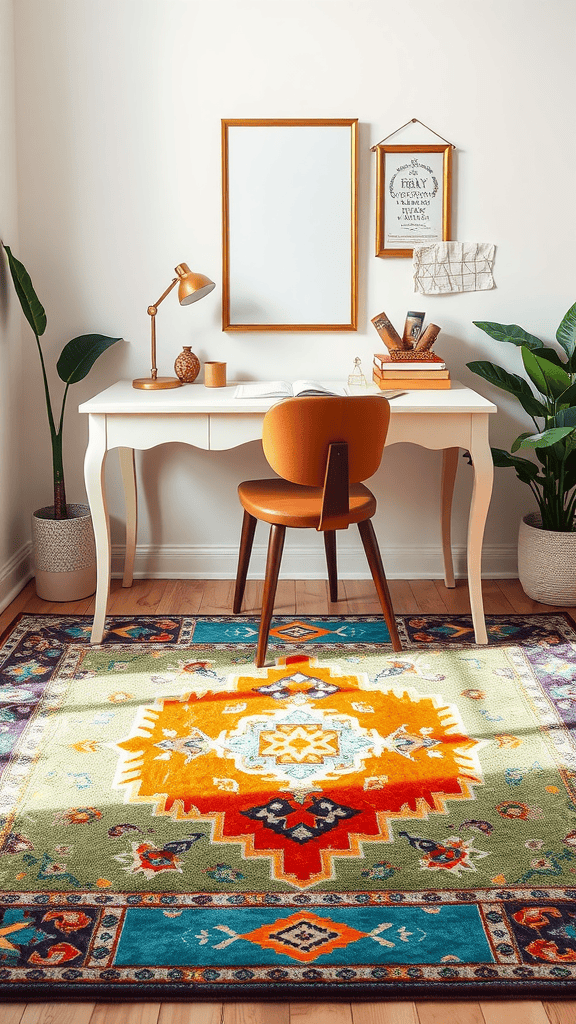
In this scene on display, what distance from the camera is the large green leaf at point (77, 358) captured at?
3.38 meters

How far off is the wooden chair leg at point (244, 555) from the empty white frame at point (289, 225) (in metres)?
0.78

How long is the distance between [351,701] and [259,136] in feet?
6.56

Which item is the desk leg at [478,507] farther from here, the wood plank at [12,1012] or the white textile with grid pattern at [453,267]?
the wood plank at [12,1012]

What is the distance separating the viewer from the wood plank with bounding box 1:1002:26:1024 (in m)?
1.59

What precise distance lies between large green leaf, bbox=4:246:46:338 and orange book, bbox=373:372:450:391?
47.2 inches

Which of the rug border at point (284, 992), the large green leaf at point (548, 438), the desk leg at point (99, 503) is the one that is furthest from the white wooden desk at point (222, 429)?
the rug border at point (284, 992)

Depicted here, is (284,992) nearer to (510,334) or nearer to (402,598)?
(402,598)

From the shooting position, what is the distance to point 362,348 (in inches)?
140

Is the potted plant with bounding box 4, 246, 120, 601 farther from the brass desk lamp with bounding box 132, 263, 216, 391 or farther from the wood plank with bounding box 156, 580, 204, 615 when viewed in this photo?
the wood plank with bounding box 156, 580, 204, 615

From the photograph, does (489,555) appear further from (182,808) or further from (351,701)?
(182,808)

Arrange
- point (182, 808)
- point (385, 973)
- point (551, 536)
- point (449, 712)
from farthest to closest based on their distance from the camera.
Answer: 1. point (551, 536)
2. point (449, 712)
3. point (182, 808)
4. point (385, 973)

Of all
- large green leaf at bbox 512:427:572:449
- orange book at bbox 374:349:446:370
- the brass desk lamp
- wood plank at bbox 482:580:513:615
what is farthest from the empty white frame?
wood plank at bbox 482:580:513:615

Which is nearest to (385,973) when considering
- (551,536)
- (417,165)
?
(551,536)

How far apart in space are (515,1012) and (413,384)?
2.06 meters
